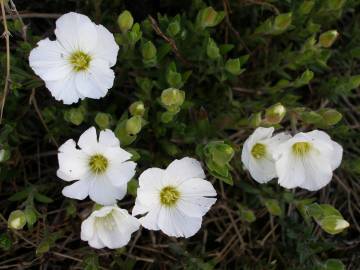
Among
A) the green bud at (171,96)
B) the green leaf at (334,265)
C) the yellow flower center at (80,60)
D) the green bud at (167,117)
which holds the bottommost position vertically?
the green leaf at (334,265)

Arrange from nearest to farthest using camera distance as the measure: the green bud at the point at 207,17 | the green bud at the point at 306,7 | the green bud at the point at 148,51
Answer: the green bud at the point at 148,51
the green bud at the point at 207,17
the green bud at the point at 306,7

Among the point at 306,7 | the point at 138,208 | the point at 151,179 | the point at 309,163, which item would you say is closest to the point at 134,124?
the point at 151,179

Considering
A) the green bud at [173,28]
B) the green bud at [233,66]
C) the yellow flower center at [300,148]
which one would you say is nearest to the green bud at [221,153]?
the yellow flower center at [300,148]

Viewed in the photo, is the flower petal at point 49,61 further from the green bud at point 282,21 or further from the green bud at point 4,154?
the green bud at point 282,21

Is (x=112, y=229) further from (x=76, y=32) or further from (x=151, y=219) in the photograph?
(x=76, y=32)

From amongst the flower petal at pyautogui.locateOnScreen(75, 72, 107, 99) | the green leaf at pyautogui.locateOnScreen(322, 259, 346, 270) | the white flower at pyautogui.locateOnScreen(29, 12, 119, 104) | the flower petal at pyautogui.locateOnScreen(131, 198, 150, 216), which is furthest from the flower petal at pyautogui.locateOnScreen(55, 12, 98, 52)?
the green leaf at pyautogui.locateOnScreen(322, 259, 346, 270)

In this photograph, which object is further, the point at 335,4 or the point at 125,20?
the point at 335,4
